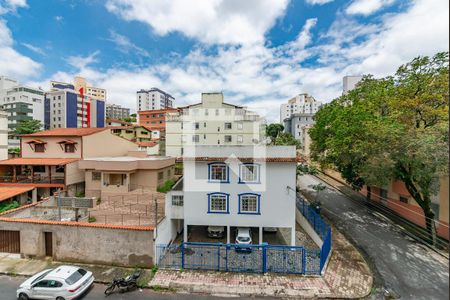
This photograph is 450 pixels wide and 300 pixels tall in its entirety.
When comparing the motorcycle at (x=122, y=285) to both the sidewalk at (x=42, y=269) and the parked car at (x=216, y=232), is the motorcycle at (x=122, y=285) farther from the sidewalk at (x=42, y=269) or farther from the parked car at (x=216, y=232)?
the parked car at (x=216, y=232)

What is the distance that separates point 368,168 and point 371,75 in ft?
39.9

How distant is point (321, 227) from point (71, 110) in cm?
7944

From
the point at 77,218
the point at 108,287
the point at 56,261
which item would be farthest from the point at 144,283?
the point at 77,218

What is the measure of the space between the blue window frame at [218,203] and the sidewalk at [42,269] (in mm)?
5250

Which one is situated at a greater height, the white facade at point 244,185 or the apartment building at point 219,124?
the apartment building at point 219,124

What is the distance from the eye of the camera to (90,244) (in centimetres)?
1230

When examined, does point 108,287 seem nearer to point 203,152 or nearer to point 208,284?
point 208,284

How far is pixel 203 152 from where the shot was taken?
14570 mm

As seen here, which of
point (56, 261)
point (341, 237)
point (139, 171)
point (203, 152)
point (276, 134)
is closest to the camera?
point (56, 261)

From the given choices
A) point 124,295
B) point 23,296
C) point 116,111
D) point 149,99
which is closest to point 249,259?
point 124,295

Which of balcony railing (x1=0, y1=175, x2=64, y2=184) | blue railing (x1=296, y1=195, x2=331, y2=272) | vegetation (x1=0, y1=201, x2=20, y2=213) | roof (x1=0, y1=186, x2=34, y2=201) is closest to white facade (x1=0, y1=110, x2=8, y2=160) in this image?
balcony railing (x1=0, y1=175, x2=64, y2=184)

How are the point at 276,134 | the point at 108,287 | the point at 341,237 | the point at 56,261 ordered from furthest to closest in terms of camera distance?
the point at 276,134
the point at 341,237
the point at 56,261
the point at 108,287

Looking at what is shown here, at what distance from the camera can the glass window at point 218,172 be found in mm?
14484

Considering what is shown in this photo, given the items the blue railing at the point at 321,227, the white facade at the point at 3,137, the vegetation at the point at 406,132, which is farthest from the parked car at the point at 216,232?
the white facade at the point at 3,137
